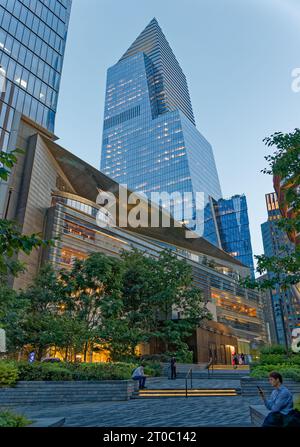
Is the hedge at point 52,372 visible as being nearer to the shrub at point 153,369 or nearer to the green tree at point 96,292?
the shrub at point 153,369

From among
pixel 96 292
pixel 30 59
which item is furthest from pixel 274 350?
pixel 30 59

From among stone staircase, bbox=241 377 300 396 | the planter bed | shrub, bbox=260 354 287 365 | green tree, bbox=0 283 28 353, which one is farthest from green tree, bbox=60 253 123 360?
stone staircase, bbox=241 377 300 396

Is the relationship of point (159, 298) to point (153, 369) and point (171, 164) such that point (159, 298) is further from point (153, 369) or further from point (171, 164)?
point (171, 164)

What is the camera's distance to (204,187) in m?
167

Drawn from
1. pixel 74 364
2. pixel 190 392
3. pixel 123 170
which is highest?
pixel 123 170

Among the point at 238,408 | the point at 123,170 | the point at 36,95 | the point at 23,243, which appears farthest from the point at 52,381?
the point at 123,170

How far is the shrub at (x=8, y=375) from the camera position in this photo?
14.2m

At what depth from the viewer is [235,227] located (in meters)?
165

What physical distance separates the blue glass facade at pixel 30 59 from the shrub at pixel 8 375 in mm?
44735

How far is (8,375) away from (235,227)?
6233 inches

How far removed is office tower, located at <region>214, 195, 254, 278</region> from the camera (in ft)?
Answer: 524

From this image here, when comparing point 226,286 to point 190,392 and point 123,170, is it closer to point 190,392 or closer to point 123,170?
point 190,392
